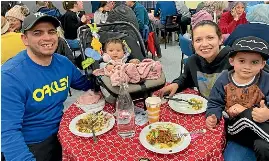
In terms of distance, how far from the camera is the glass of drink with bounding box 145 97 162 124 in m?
1.75

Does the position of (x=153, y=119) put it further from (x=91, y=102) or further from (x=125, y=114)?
(x=91, y=102)

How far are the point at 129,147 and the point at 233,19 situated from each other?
4.29m

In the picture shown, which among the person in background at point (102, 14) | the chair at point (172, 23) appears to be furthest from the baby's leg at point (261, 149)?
the chair at point (172, 23)

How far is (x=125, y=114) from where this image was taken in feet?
5.71

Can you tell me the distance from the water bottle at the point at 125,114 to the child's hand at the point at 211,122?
0.46 m

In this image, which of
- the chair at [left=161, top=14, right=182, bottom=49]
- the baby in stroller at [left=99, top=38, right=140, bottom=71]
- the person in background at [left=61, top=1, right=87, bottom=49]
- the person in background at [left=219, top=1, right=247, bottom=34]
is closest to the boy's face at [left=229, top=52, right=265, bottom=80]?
the baby in stroller at [left=99, top=38, right=140, bottom=71]

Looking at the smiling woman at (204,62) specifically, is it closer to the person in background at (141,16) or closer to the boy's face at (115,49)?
the boy's face at (115,49)

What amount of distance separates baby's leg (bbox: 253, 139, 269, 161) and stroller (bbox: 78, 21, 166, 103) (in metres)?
0.71

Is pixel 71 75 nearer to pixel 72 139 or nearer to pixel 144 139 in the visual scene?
pixel 72 139

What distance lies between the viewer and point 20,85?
1767 millimetres

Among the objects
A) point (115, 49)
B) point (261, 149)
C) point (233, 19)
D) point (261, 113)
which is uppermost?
point (115, 49)

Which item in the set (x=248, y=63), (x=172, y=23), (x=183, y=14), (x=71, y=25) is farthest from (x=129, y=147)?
(x=183, y=14)

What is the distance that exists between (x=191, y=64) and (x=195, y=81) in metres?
0.14

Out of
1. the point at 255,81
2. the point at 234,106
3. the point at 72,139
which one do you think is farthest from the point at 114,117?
the point at 255,81
